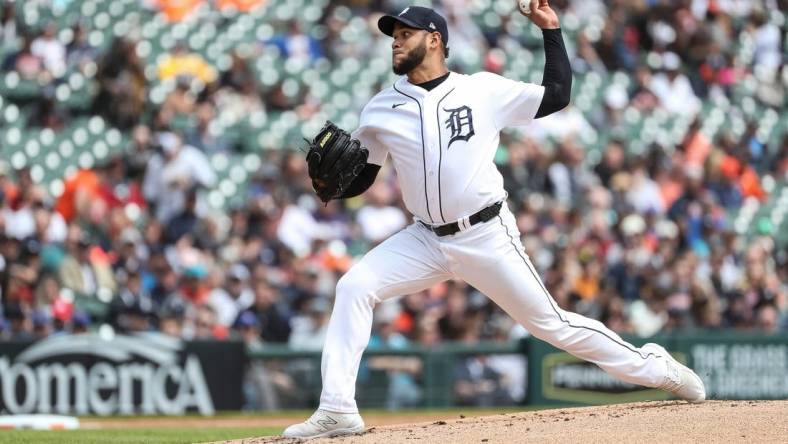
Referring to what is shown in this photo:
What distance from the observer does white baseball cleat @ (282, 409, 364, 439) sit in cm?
635

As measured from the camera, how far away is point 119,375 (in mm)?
12086

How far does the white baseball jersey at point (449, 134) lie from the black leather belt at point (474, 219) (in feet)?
0.09

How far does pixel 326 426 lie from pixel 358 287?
2.18 feet

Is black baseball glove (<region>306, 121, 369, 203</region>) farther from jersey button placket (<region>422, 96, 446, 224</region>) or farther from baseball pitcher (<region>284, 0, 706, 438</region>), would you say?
jersey button placket (<region>422, 96, 446, 224</region>)

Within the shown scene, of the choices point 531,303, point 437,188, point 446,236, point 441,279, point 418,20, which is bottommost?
point 531,303

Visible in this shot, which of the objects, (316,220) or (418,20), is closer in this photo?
(418,20)

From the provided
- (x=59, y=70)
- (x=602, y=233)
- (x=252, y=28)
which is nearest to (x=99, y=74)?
(x=59, y=70)

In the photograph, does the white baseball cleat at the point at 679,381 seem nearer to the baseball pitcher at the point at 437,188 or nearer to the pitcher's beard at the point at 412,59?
the baseball pitcher at the point at 437,188

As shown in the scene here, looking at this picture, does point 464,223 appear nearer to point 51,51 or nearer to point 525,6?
point 525,6

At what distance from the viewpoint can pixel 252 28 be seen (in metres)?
16.3

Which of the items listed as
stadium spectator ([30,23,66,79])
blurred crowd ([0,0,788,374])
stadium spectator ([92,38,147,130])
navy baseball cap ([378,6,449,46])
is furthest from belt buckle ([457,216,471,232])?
stadium spectator ([30,23,66,79])

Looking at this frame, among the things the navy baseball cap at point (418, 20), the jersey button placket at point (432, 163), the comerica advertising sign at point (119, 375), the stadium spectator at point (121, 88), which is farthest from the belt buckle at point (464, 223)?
the stadium spectator at point (121, 88)

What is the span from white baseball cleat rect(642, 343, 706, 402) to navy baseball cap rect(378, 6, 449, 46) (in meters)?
1.91

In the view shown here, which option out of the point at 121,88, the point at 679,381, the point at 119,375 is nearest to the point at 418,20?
the point at 679,381
